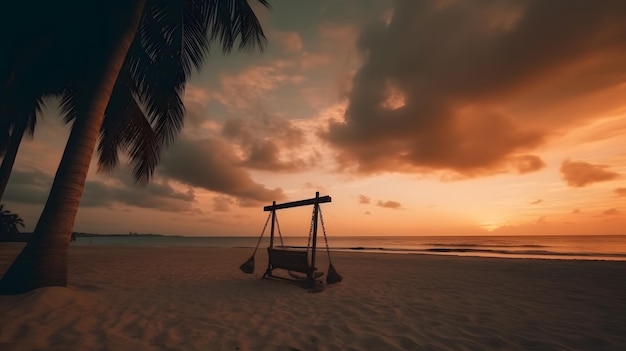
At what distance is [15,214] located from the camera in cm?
2953

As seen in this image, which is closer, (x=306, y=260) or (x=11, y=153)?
(x=306, y=260)

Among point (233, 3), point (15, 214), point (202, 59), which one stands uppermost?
point (233, 3)

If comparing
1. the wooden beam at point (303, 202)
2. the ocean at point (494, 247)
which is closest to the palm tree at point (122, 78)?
the wooden beam at point (303, 202)

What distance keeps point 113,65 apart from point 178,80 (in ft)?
8.00

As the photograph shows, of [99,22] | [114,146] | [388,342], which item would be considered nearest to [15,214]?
[114,146]

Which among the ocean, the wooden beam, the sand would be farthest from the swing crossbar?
the ocean

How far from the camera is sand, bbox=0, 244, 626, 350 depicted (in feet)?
12.4

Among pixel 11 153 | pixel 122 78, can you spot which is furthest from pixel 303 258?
pixel 11 153

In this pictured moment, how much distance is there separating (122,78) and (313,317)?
30.0 feet

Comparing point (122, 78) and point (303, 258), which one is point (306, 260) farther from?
point (122, 78)

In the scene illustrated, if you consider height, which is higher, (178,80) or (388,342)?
(178,80)

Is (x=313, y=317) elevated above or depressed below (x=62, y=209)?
below

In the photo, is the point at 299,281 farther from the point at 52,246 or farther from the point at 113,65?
the point at 113,65

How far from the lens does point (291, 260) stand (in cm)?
816
